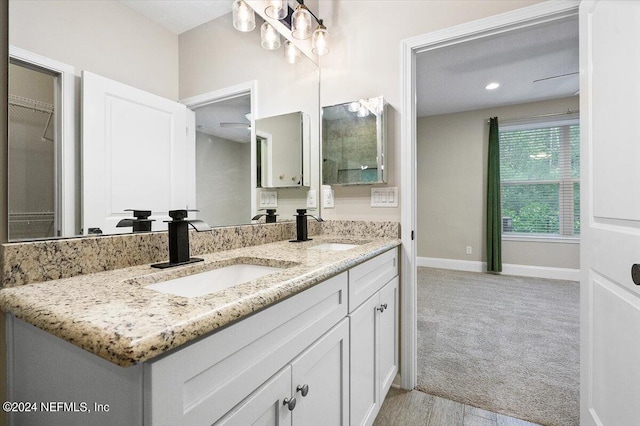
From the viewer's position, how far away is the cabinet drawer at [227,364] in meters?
0.47

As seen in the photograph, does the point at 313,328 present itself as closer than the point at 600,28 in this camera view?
Yes

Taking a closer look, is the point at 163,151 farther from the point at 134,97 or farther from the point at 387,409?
the point at 387,409

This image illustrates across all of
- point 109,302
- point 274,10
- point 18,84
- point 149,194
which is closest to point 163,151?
point 149,194

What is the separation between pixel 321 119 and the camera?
2.04 m

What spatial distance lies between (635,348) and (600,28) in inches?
46.2

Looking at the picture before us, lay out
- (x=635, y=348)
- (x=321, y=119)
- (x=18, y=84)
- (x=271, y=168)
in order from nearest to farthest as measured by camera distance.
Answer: (x=18, y=84) → (x=635, y=348) → (x=271, y=168) → (x=321, y=119)

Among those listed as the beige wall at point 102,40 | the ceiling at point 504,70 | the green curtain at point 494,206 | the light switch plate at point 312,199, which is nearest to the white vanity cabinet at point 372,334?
the light switch plate at point 312,199

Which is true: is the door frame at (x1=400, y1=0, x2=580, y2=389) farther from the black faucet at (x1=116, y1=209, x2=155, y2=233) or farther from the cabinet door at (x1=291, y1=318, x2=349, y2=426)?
the black faucet at (x1=116, y1=209, x2=155, y2=233)

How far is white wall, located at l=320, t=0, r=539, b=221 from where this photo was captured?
5.60 feet

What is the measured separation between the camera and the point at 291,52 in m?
1.91

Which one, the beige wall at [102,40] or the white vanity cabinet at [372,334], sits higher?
the beige wall at [102,40]

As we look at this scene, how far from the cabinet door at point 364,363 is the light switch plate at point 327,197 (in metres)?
0.79

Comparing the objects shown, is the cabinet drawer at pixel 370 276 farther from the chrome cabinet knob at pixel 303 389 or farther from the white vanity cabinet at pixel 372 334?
the chrome cabinet knob at pixel 303 389

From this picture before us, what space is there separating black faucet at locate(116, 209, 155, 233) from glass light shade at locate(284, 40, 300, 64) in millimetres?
1351
